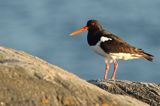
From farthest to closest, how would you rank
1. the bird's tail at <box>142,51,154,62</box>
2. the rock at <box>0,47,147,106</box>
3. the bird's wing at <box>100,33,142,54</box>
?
the bird's tail at <box>142,51,154,62</box> < the bird's wing at <box>100,33,142,54</box> < the rock at <box>0,47,147,106</box>

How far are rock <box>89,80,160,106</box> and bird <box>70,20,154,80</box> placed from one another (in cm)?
1108

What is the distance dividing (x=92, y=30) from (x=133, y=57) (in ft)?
8.75

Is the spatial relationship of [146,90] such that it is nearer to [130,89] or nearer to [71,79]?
[130,89]

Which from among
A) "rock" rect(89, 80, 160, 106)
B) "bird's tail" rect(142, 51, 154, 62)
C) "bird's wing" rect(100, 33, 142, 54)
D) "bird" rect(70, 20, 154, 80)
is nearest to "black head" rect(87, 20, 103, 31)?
"bird" rect(70, 20, 154, 80)

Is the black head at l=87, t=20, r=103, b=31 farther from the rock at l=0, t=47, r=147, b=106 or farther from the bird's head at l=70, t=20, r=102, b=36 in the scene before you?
the rock at l=0, t=47, r=147, b=106

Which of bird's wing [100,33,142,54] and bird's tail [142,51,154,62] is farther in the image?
bird's tail [142,51,154,62]

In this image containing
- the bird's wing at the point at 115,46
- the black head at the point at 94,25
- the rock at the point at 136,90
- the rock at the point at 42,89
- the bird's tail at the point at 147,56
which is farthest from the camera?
the black head at the point at 94,25

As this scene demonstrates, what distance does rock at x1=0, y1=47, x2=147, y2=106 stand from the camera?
451 inches

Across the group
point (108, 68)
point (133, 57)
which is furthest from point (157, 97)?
point (133, 57)

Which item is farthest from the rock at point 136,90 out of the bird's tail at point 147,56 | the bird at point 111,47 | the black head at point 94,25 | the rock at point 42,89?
the black head at point 94,25

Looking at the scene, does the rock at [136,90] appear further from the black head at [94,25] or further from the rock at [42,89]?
the black head at [94,25]

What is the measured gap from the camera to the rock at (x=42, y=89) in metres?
11.5

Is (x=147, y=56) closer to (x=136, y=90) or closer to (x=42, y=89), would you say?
(x=136, y=90)

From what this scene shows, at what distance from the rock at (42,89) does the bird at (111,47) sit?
16.1m
